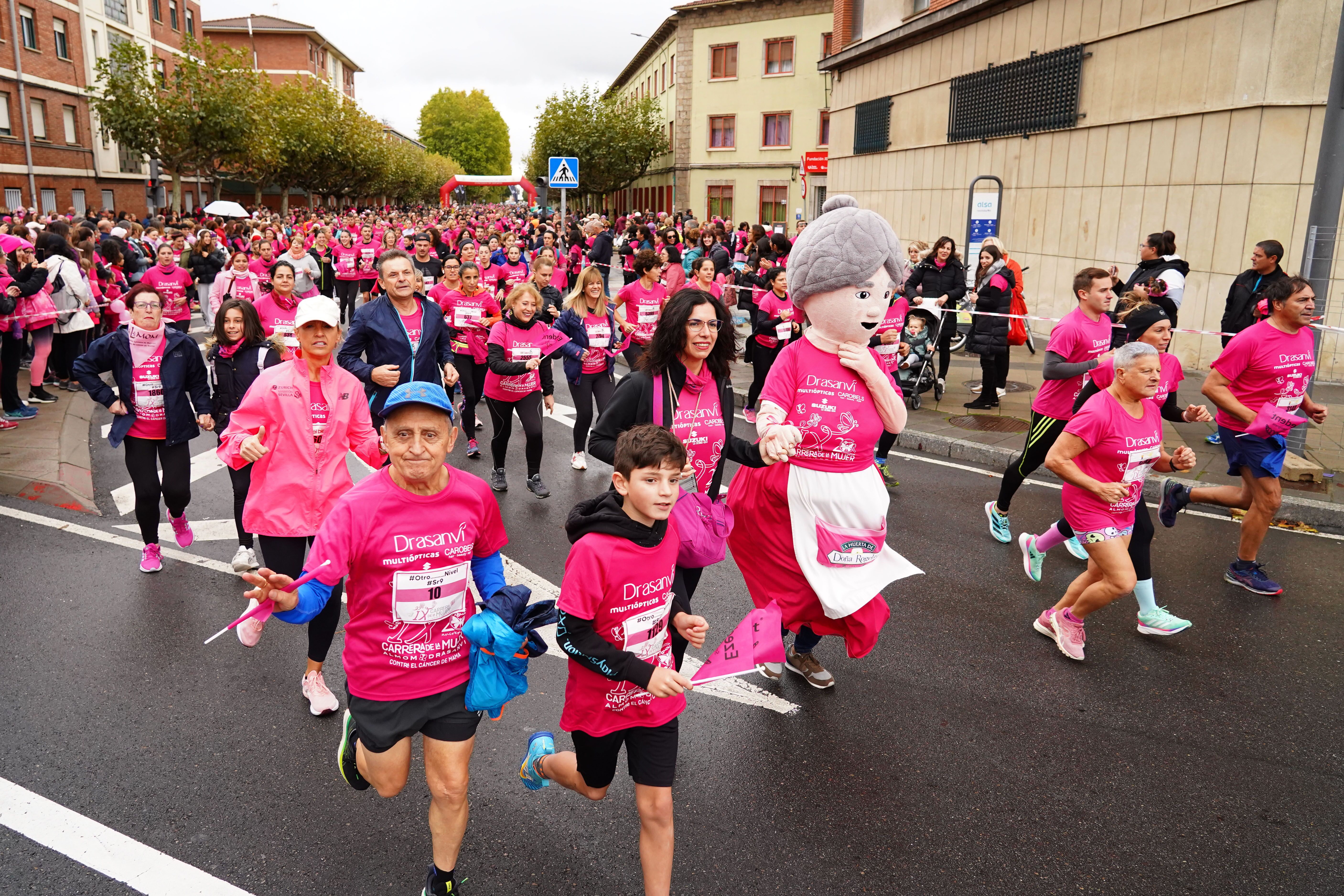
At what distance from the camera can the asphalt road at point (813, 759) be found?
3350 mm

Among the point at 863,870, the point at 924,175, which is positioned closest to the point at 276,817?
the point at 863,870

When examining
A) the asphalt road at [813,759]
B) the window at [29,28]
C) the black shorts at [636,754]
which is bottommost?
the asphalt road at [813,759]

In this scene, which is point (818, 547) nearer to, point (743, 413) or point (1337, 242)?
point (743, 413)

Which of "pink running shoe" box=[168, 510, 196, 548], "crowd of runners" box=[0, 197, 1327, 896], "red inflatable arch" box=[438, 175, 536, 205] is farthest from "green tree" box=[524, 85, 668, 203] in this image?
"pink running shoe" box=[168, 510, 196, 548]

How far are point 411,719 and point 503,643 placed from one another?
52 centimetres

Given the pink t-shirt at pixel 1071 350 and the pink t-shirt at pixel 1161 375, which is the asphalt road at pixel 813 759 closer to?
the pink t-shirt at pixel 1071 350

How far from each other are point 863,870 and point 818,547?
131cm

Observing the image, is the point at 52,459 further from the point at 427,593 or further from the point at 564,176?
the point at 564,176

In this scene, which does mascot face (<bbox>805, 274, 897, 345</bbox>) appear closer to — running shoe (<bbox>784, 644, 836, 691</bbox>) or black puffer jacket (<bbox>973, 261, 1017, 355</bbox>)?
running shoe (<bbox>784, 644, 836, 691</bbox>)

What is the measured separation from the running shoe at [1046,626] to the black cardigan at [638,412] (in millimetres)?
2185

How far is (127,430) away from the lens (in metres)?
5.82

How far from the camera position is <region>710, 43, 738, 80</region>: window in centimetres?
4328

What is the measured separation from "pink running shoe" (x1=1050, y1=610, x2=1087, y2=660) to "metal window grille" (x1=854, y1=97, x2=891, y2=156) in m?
20.9

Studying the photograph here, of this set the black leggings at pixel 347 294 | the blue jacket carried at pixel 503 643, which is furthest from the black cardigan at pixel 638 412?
the black leggings at pixel 347 294
